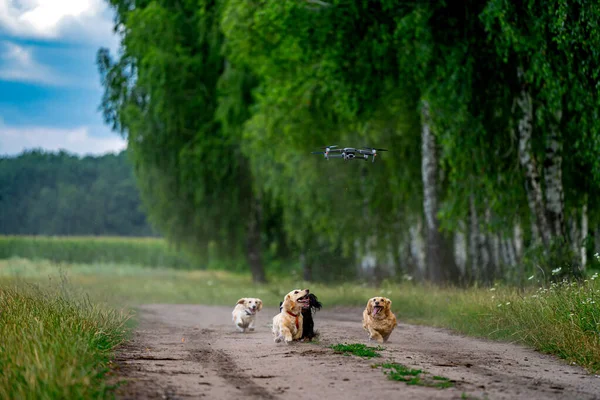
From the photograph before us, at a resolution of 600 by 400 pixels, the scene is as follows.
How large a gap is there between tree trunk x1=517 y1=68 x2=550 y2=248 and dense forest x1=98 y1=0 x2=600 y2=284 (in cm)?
5

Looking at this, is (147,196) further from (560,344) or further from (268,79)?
(560,344)

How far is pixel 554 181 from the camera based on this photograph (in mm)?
22078

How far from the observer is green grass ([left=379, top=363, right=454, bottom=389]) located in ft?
33.8

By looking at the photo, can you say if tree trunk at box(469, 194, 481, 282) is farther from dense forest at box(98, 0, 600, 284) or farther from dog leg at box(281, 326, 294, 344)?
dog leg at box(281, 326, 294, 344)

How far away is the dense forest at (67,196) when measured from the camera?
3638cm

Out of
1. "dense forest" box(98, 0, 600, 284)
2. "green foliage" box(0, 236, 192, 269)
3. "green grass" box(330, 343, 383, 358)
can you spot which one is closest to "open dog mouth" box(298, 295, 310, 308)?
"green grass" box(330, 343, 383, 358)

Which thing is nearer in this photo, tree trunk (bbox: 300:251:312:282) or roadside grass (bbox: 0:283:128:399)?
roadside grass (bbox: 0:283:128:399)

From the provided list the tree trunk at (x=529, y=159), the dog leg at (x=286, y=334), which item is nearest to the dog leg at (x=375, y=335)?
the dog leg at (x=286, y=334)

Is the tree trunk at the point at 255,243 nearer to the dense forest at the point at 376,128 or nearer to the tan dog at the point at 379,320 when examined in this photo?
the dense forest at the point at 376,128

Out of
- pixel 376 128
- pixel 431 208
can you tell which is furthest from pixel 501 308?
pixel 376 128

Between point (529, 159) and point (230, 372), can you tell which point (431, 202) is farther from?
point (230, 372)

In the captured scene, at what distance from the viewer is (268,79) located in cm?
3089

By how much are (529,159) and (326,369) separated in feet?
41.7

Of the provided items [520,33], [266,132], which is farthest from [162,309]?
[520,33]
